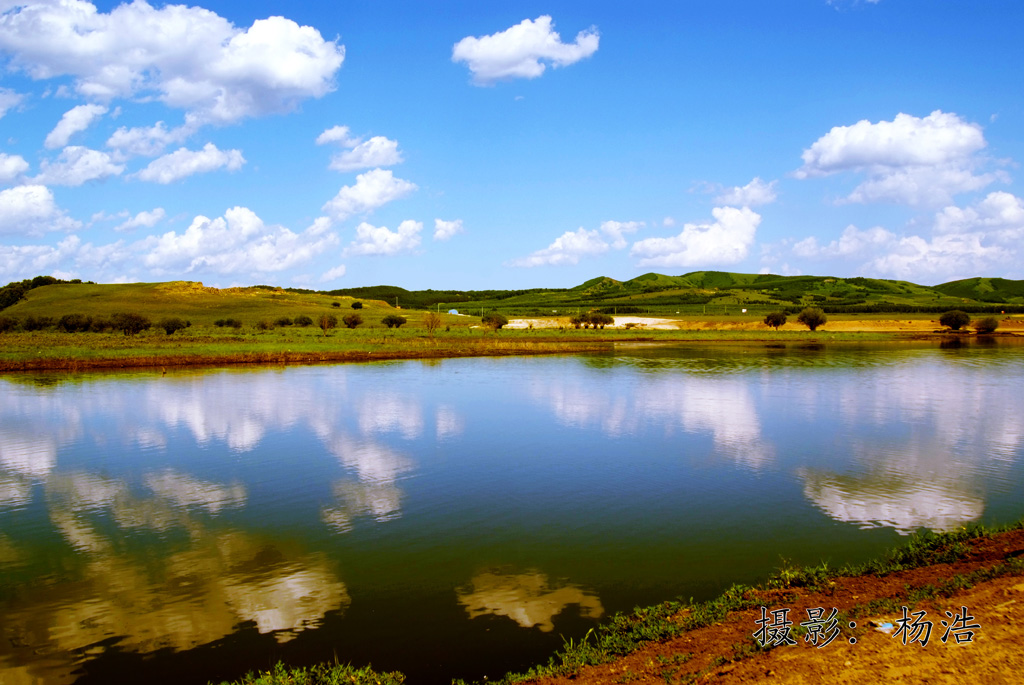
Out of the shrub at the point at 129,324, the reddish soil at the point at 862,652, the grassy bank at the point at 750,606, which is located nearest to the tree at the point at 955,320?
the grassy bank at the point at 750,606

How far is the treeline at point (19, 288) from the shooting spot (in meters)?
116

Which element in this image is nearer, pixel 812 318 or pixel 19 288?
pixel 812 318

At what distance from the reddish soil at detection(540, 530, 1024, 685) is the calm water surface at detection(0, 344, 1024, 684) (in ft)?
5.43

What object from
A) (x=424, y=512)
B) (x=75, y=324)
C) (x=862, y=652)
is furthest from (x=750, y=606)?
(x=75, y=324)

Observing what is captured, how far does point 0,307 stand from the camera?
372ft

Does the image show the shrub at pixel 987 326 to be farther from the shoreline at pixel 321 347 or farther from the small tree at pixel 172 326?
the small tree at pixel 172 326

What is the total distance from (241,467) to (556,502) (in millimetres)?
8946

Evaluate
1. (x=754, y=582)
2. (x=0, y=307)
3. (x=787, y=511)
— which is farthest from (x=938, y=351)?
(x=0, y=307)

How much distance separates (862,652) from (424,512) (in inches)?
369

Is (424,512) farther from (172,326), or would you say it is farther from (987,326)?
(987,326)

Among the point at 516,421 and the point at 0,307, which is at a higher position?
the point at 0,307

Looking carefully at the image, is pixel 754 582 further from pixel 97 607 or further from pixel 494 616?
pixel 97 607

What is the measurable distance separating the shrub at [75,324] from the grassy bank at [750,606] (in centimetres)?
8476

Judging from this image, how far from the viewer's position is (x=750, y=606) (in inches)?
365
